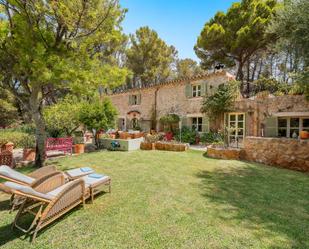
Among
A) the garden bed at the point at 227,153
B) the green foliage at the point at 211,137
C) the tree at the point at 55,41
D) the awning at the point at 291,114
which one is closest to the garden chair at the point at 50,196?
the tree at the point at 55,41

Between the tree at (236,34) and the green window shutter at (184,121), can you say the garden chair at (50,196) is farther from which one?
the tree at (236,34)

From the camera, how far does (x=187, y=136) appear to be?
15.1m

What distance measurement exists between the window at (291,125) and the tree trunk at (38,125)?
13952 mm

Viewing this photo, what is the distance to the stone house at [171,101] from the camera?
1500 cm

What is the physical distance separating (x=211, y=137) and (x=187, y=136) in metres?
1.92

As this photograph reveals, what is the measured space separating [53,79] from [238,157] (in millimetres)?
9910

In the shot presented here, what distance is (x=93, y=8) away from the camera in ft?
21.5

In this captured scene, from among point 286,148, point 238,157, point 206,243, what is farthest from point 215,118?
point 206,243

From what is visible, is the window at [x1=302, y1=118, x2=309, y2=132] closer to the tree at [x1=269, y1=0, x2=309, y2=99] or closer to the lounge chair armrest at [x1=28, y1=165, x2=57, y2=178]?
the tree at [x1=269, y1=0, x2=309, y2=99]

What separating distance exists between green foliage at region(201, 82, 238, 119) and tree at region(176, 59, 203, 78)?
709 inches

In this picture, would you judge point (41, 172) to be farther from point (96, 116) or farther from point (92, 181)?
point (96, 116)

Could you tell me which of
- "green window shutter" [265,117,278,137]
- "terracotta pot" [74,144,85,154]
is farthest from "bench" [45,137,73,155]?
"green window shutter" [265,117,278,137]

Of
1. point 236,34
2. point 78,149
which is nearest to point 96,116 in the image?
point 78,149

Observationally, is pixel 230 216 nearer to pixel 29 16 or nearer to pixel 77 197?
pixel 77 197
